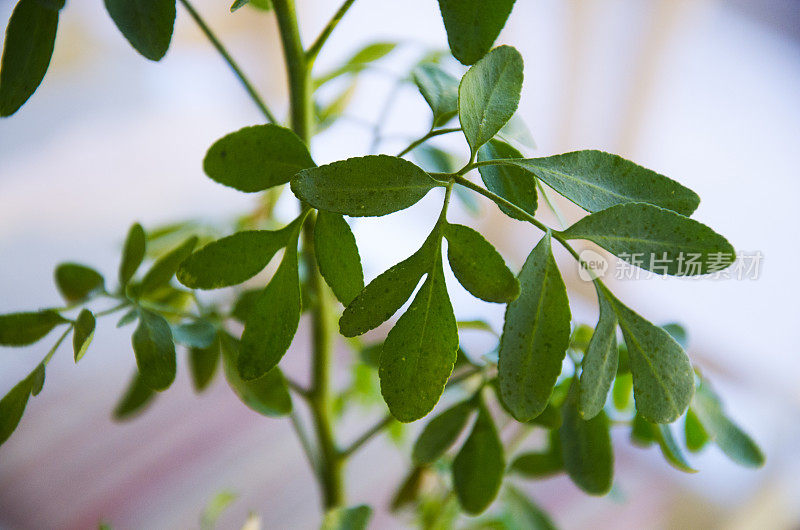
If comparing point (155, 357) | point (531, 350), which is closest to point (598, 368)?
point (531, 350)

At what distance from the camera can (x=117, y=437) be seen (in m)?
1.69

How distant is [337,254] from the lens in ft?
1.34

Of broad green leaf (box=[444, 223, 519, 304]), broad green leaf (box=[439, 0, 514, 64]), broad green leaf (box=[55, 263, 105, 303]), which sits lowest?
broad green leaf (box=[444, 223, 519, 304])

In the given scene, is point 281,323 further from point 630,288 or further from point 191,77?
point 191,77

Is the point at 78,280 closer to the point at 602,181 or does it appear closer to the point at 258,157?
the point at 258,157

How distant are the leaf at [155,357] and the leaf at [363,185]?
17 centimetres

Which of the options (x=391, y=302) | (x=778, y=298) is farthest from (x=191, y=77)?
(x=391, y=302)

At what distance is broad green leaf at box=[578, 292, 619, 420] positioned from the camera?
0.37 metres

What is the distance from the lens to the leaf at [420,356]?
37 cm

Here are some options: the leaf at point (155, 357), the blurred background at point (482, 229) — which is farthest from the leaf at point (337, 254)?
the blurred background at point (482, 229)

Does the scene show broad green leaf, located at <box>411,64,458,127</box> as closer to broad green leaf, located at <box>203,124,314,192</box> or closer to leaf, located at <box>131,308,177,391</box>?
broad green leaf, located at <box>203,124,314,192</box>

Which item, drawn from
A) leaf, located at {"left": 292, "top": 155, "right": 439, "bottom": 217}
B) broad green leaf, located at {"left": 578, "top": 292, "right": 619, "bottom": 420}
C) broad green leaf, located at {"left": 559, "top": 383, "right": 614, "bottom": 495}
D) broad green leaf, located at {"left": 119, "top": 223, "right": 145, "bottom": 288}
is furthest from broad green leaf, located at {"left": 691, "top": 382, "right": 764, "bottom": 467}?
broad green leaf, located at {"left": 119, "top": 223, "right": 145, "bottom": 288}

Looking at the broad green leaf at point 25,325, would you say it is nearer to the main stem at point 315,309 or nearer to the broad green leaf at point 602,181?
the main stem at point 315,309

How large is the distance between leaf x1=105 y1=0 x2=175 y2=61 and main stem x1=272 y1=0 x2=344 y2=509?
0.09 m
